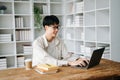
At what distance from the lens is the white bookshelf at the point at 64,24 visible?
13.2 ft

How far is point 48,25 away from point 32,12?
8.44 feet

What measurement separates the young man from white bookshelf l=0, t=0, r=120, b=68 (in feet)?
4.88

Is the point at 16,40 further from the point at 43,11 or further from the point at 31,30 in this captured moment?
the point at 43,11

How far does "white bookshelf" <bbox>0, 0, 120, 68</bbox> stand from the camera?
403 cm

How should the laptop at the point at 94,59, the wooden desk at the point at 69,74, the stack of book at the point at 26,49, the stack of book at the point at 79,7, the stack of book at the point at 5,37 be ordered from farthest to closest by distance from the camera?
the stack of book at the point at 26,49, the stack of book at the point at 5,37, the stack of book at the point at 79,7, the laptop at the point at 94,59, the wooden desk at the point at 69,74

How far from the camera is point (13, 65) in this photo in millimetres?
5008

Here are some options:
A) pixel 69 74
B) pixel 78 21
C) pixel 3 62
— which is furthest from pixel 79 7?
pixel 69 74

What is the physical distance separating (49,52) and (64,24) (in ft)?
9.57

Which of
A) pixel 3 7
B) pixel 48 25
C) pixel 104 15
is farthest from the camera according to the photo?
→ pixel 3 7

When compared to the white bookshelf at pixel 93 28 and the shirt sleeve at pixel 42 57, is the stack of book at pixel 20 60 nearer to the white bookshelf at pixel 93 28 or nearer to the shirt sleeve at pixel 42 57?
the white bookshelf at pixel 93 28

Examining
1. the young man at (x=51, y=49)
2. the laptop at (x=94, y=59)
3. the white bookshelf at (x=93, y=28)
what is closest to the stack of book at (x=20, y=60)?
the white bookshelf at (x=93, y=28)

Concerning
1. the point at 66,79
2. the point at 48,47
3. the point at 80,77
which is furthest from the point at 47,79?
the point at 48,47

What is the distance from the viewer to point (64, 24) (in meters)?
5.39

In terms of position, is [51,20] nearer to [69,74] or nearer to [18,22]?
[69,74]
